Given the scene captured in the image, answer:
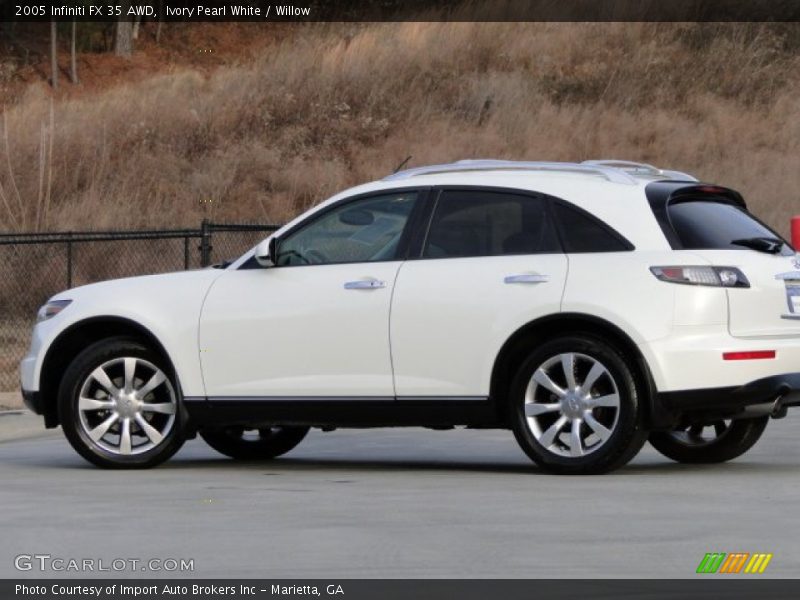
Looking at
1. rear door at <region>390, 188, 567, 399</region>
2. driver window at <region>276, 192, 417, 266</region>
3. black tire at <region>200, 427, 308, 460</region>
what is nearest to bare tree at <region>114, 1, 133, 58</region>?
black tire at <region>200, 427, 308, 460</region>

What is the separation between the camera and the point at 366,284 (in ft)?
39.9

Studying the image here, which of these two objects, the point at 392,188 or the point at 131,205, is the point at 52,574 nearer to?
the point at 392,188

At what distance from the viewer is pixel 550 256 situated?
11852mm

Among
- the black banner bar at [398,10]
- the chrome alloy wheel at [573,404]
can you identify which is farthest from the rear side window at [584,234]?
the black banner bar at [398,10]

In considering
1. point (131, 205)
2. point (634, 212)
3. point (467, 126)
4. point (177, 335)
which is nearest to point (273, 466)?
point (177, 335)

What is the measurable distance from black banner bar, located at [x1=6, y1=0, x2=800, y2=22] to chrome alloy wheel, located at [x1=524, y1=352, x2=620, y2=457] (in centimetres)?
3872

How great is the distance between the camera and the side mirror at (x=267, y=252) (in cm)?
1241

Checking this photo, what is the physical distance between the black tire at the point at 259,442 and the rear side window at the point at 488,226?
2.19 metres

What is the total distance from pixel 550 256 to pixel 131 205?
2854cm

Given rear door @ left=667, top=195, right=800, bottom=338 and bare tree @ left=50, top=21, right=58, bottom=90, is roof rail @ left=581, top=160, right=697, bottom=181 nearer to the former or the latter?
rear door @ left=667, top=195, right=800, bottom=338

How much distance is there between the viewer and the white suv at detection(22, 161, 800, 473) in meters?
11.5

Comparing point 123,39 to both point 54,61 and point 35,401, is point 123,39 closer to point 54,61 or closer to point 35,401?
point 54,61

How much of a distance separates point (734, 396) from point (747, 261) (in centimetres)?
79
